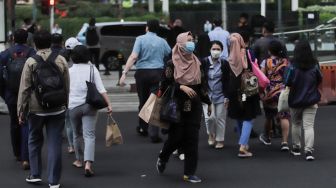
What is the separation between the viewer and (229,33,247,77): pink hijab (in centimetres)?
951

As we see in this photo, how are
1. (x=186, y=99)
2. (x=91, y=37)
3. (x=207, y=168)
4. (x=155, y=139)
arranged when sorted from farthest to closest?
(x=91, y=37)
(x=155, y=139)
(x=207, y=168)
(x=186, y=99)

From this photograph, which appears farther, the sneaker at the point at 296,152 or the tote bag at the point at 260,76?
the sneaker at the point at 296,152

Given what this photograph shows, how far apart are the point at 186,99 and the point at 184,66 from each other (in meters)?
0.39

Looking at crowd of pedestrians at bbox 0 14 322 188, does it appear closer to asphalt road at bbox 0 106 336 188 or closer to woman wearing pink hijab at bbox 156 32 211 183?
woman wearing pink hijab at bbox 156 32 211 183

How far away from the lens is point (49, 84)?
755 centimetres

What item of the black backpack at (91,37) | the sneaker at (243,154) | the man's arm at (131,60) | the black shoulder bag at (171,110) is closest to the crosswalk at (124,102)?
the man's arm at (131,60)

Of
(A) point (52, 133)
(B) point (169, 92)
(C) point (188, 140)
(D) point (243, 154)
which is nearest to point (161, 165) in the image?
(C) point (188, 140)

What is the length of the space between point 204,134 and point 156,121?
3519 millimetres

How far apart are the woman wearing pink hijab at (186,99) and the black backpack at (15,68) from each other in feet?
6.28

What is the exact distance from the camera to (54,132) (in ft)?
25.6

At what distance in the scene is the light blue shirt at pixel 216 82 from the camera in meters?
10.1

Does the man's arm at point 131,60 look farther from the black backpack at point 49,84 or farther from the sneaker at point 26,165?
the black backpack at point 49,84

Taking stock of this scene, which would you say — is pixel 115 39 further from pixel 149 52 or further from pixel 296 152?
pixel 296 152

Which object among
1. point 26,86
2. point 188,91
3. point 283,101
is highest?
point 26,86
